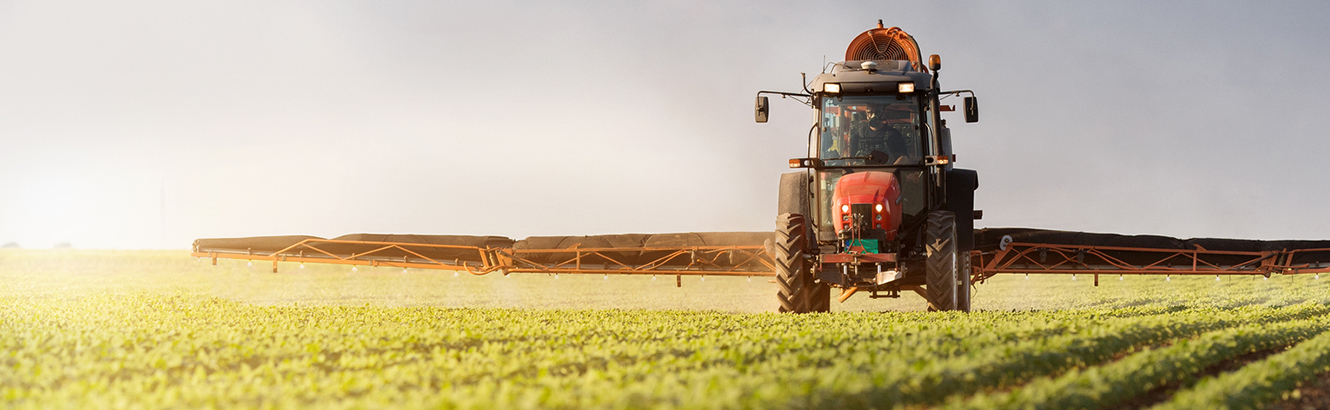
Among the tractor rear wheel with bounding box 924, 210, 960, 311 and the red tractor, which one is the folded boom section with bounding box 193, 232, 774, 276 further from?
the tractor rear wheel with bounding box 924, 210, 960, 311

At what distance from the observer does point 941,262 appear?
11.4 meters

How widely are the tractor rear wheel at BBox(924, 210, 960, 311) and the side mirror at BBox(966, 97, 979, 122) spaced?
1.30 m

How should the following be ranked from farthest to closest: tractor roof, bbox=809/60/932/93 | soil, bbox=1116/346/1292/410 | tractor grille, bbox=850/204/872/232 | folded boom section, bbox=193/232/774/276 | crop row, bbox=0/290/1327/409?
folded boom section, bbox=193/232/774/276, tractor roof, bbox=809/60/932/93, tractor grille, bbox=850/204/872/232, soil, bbox=1116/346/1292/410, crop row, bbox=0/290/1327/409

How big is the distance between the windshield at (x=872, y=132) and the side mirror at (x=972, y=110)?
0.81 metres

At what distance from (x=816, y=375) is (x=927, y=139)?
730cm

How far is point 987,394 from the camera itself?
19.9ft

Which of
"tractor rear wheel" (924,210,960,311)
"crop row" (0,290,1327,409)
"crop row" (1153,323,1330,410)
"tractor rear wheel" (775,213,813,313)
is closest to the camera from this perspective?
"crop row" (0,290,1327,409)

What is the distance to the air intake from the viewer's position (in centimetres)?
1370

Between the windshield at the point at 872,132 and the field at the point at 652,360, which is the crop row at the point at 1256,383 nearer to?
the field at the point at 652,360

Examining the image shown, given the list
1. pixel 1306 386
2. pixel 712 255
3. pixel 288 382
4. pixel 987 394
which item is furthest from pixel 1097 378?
pixel 712 255

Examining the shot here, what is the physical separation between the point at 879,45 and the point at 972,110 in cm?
278

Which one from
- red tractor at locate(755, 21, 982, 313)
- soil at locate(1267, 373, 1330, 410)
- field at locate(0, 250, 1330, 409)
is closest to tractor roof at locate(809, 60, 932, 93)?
red tractor at locate(755, 21, 982, 313)

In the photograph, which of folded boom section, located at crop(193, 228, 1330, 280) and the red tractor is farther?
folded boom section, located at crop(193, 228, 1330, 280)

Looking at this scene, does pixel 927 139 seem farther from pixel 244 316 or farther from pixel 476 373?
pixel 244 316
